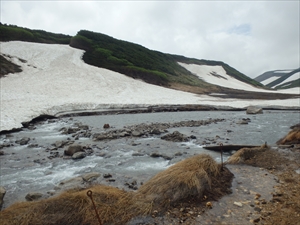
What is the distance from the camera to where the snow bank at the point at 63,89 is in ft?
86.6

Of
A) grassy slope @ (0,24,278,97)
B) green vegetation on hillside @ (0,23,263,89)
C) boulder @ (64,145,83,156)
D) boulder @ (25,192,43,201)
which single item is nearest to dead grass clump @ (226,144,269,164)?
boulder @ (25,192,43,201)

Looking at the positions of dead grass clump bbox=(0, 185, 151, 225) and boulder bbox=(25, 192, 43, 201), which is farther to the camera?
boulder bbox=(25, 192, 43, 201)

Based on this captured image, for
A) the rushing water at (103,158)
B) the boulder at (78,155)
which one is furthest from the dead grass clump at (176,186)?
the boulder at (78,155)

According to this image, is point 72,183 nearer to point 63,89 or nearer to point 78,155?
point 78,155

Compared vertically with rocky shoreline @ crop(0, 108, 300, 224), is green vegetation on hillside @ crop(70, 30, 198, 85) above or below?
above

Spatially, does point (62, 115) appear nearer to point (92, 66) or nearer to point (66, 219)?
point (66, 219)

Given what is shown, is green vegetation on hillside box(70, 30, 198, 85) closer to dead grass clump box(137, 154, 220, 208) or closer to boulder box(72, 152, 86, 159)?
boulder box(72, 152, 86, 159)

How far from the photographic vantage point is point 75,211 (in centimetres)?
493

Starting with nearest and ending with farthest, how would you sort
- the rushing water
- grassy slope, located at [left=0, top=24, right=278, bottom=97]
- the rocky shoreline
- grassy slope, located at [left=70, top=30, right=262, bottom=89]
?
the rocky shoreline → the rushing water → grassy slope, located at [left=0, top=24, right=278, bottom=97] → grassy slope, located at [left=70, top=30, right=262, bottom=89]

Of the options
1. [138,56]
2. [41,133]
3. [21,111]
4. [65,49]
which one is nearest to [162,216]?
[41,133]

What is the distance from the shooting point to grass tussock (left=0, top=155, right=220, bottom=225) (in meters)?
4.75

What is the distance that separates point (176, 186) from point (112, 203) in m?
1.60

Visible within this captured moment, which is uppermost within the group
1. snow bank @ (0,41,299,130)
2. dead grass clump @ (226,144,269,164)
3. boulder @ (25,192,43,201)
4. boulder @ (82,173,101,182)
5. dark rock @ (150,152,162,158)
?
snow bank @ (0,41,299,130)

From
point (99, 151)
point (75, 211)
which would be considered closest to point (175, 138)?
point (99, 151)
